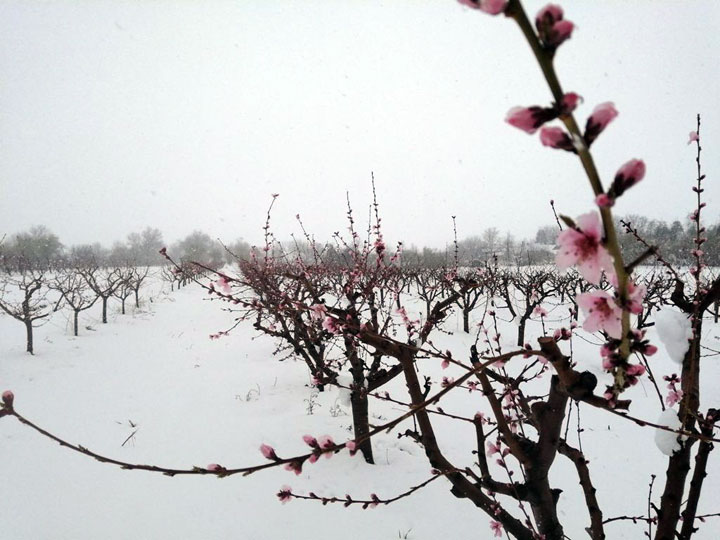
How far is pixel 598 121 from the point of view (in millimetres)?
401

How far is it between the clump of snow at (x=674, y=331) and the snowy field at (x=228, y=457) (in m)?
3.17

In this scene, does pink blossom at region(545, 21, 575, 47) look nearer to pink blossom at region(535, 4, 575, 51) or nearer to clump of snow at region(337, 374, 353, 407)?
pink blossom at region(535, 4, 575, 51)

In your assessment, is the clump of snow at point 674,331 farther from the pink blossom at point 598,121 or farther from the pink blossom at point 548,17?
the pink blossom at point 548,17

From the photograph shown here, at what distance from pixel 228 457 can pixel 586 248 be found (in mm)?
5161

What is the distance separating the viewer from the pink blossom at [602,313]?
568 millimetres

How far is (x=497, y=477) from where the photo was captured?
4164 mm

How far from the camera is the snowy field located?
3330mm

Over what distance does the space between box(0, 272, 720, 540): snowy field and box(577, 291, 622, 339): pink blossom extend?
11.9 ft

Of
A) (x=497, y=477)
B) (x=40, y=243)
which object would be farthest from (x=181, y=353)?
(x=40, y=243)

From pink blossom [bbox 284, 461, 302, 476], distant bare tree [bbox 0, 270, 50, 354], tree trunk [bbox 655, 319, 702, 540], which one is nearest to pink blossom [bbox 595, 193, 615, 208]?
pink blossom [bbox 284, 461, 302, 476]

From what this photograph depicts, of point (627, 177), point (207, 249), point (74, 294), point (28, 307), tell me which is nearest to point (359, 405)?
point (627, 177)

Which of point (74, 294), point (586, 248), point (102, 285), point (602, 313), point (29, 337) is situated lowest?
point (29, 337)

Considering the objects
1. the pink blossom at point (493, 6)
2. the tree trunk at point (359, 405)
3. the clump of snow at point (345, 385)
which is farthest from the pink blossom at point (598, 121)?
the tree trunk at point (359, 405)

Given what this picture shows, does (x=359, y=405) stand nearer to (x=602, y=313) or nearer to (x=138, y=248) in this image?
(x=602, y=313)
